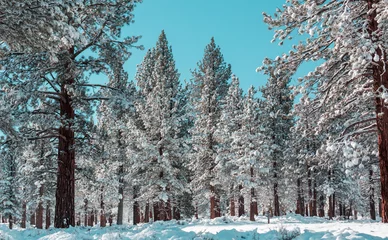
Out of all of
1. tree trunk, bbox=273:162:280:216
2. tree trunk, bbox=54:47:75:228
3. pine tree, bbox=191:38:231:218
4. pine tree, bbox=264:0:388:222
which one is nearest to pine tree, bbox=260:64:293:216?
tree trunk, bbox=273:162:280:216

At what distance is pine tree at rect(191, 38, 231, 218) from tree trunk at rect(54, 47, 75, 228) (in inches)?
621

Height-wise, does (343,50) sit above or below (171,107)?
below

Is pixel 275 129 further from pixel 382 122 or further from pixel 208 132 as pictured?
pixel 382 122

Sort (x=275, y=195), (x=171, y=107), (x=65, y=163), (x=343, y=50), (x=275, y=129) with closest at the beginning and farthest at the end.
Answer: (x=343, y=50) → (x=65, y=163) → (x=171, y=107) → (x=275, y=195) → (x=275, y=129)

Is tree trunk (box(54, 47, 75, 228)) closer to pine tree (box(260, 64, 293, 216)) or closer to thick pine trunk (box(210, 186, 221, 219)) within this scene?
thick pine trunk (box(210, 186, 221, 219))

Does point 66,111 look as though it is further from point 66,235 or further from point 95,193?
point 95,193

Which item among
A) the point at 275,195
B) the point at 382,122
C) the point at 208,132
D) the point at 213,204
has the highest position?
Result: the point at 208,132

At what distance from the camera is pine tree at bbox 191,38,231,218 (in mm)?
27219

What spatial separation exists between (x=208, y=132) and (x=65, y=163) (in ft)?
55.6

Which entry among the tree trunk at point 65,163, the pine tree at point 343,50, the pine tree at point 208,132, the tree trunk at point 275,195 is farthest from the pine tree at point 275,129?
the tree trunk at point 65,163

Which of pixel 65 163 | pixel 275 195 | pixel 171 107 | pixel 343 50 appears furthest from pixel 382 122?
pixel 275 195

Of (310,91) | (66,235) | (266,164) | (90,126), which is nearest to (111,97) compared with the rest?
(90,126)

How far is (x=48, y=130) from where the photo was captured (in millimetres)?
11922

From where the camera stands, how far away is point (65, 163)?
38.7 feet
